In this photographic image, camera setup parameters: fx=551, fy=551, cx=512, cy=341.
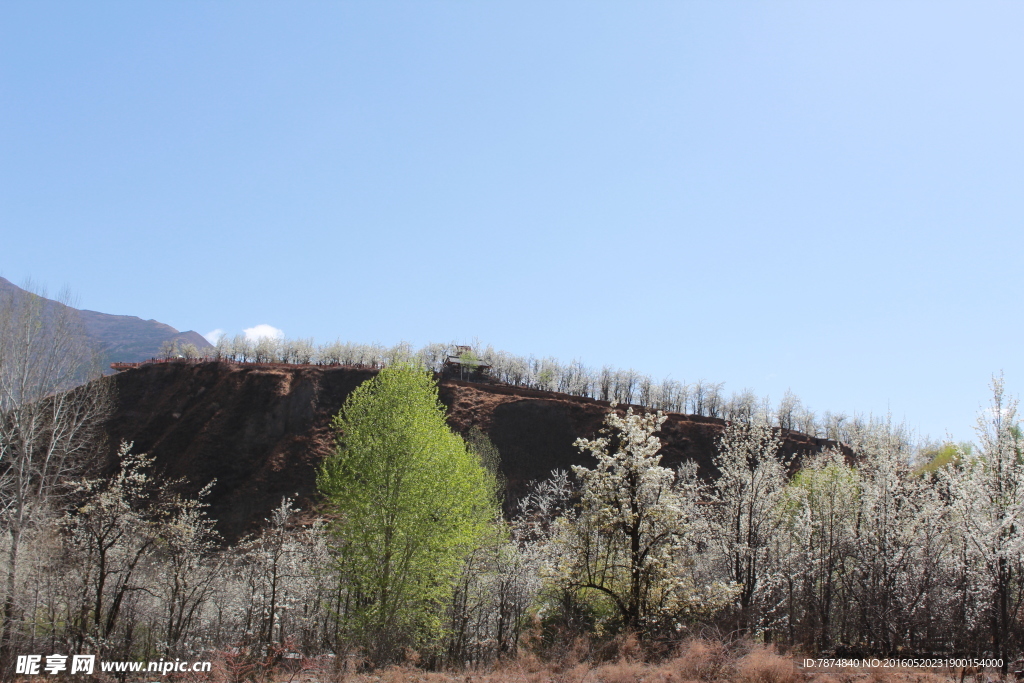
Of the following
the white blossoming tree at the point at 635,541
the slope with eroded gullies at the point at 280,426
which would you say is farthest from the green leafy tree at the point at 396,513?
the slope with eroded gullies at the point at 280,426

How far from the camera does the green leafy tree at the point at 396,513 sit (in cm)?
1844

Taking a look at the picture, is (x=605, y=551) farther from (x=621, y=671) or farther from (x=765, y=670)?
(x=765, y=670)

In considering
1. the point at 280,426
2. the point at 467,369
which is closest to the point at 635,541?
the point at 280,426

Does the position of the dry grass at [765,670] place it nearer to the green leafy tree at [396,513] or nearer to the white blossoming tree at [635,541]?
the white blossoming tree at [635,541]

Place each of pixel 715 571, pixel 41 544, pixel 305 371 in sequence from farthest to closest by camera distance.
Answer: pixel 305 371 → pixel 715 571 → pixel 41 544

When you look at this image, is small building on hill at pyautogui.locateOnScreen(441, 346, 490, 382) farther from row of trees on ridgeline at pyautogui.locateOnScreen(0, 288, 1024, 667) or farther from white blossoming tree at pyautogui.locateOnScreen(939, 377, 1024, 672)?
white blossoming tree at pyautogui.locateOnScreen(939, 377, 1024, 672)

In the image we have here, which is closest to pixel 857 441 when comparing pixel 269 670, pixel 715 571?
pixel 715 571

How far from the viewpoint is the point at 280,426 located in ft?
226

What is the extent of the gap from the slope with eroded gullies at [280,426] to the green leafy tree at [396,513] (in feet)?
131

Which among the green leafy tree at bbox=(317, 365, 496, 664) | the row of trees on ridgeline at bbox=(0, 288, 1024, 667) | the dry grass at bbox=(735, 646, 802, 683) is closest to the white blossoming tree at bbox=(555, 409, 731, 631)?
the row of trees on ridgeline at bbox=(0, 288, 1024, 667)

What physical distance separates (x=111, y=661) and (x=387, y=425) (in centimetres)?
1178

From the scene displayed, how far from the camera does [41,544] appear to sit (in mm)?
21750

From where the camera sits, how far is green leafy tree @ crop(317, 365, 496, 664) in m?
18.4

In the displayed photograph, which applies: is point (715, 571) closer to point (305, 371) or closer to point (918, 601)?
point (918, 601)
